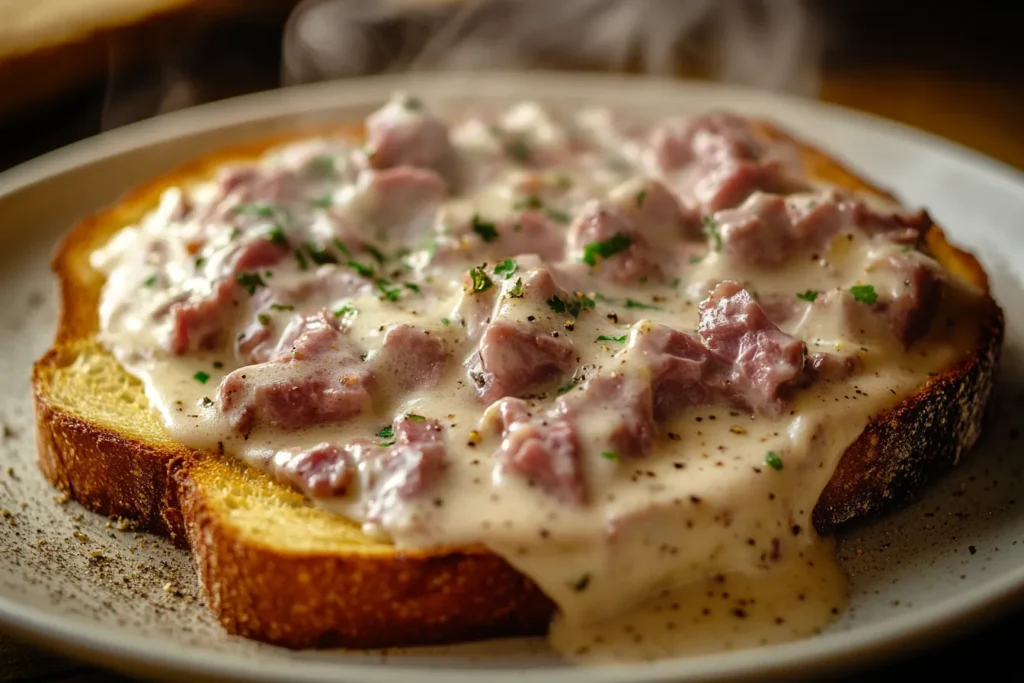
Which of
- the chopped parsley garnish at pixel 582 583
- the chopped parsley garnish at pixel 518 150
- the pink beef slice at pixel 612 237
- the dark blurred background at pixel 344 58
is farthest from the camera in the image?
the dark blurred background at pixel 344 58

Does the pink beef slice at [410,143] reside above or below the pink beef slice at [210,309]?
above

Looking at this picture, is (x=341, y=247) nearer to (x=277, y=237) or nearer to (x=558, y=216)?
(x=277, y=237)

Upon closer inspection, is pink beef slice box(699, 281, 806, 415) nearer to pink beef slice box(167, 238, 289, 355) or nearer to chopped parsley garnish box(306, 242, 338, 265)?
chopped parsley garnish box(306, 242, 338, 265)

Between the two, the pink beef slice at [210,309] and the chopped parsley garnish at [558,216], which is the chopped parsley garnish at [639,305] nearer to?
the chopped parsley garnish at [558,216]

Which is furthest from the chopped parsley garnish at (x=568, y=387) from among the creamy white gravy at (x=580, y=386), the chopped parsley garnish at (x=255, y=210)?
the chopped parsley garnish at (x=255, y=210)

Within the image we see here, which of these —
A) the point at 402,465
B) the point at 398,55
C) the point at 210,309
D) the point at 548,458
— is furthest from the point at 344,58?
the point at 548,458

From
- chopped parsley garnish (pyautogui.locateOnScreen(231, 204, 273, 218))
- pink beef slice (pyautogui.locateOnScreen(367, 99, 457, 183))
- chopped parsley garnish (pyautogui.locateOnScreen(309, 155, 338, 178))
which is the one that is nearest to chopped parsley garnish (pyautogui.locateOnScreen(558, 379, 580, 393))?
chopped parsley garnish (pyautogui.locateOnScreen(231, 204, 273, 218))
